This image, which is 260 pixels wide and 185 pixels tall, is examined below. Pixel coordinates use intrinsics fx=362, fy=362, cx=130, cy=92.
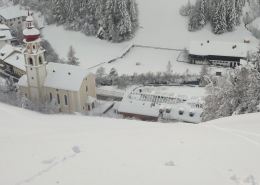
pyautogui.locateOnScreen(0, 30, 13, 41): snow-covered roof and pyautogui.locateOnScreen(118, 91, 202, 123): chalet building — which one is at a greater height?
pyautogui.locateOnScreen(0, 30, 13, 41): snow-covered roof

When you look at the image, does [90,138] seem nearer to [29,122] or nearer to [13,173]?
[13,173]

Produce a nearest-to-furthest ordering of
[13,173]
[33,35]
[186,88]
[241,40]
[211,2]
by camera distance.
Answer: [13,173] < [33,35] < [186,88] < [241,40] < [211,2]

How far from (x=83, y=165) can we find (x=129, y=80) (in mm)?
29690

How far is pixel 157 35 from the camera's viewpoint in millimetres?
49500

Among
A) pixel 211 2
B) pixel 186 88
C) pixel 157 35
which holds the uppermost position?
pixel 211 2

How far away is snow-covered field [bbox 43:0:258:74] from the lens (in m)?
42.1

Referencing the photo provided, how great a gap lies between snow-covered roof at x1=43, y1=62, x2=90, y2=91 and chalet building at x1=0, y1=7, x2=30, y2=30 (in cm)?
2736

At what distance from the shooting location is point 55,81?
29891 millimetres

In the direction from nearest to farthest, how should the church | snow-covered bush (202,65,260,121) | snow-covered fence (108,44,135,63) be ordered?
snow-covered bush (202,65,260,121) → the church → snow-covered fence (108,44,135,63)

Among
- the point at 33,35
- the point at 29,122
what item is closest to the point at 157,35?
the point at 33,35

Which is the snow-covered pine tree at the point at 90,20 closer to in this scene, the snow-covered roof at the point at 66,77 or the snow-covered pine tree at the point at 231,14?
the snow-covered pine tree at the point at 231,14

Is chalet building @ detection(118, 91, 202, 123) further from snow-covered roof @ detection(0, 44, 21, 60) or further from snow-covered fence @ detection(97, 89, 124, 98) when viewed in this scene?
snow-covered roof @ detection(0, 44, 21, 60)

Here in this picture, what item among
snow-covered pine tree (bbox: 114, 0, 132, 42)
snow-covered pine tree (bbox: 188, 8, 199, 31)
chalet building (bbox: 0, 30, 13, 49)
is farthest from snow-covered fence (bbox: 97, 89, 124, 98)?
snow-covered pine tree (bbox: 188, 8, 199, 31)

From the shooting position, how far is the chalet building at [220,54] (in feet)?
137
